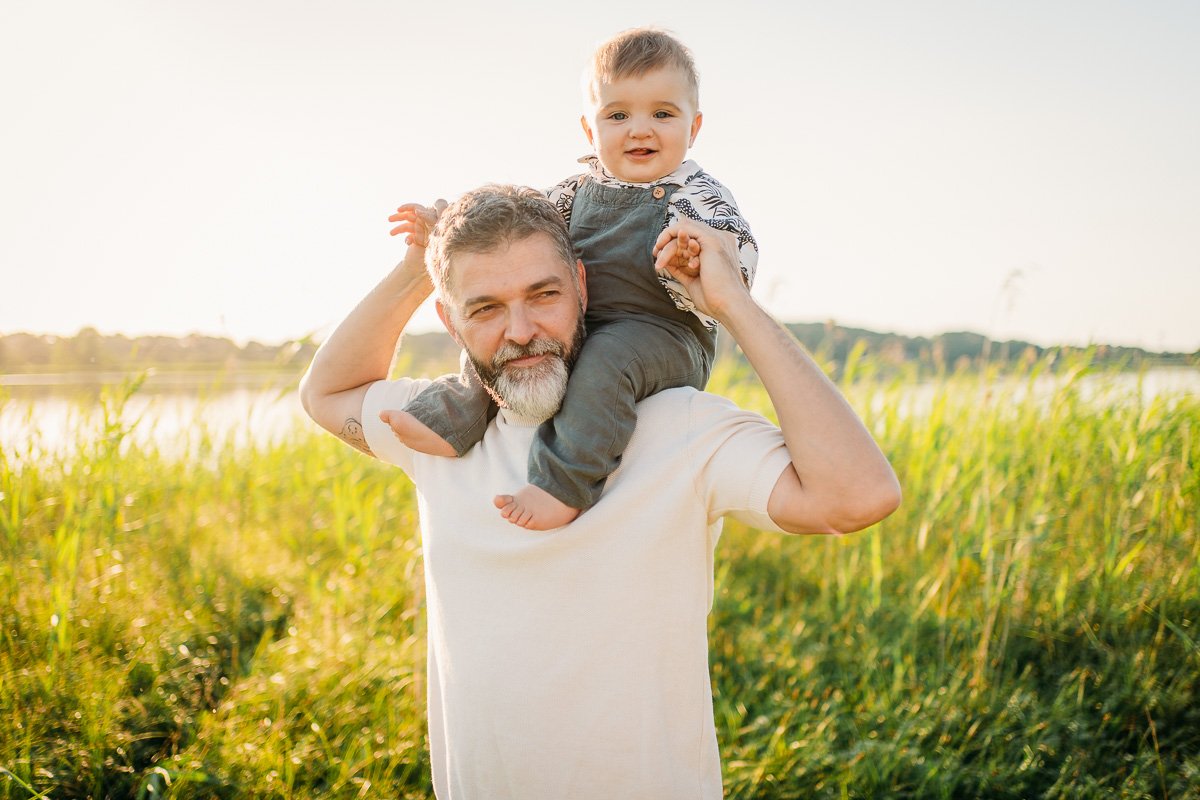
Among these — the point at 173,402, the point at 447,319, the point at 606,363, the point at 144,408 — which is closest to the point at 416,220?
the point at 447,319

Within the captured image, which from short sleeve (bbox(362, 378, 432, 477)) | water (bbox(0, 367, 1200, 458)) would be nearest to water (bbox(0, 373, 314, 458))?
water (bbox(0, 367, 1200, 458))

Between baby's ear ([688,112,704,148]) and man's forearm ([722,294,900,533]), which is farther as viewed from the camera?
baby's ear ([688,112,704,148])

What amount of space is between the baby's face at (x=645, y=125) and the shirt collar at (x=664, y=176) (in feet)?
0.05

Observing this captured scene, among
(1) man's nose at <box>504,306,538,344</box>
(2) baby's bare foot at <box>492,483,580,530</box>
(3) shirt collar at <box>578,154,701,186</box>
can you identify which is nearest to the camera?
(2) baby's bare foot at <box>492,483,580,530</box>

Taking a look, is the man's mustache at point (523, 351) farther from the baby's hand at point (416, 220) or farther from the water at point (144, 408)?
the water at point (144, 408)

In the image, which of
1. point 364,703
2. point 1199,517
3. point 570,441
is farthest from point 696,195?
point 1199,517

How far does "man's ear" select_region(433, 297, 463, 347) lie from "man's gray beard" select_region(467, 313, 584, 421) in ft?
0.53

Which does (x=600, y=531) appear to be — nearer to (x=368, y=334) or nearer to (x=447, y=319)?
(x=447, y=319)

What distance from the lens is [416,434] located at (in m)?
1.97

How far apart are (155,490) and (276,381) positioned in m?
0.89

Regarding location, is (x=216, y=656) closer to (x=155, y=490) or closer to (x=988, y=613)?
(x=155, y=490)

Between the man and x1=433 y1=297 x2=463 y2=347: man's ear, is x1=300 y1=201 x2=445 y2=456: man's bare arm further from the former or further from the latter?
the man

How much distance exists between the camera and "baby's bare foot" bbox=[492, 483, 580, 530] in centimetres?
172

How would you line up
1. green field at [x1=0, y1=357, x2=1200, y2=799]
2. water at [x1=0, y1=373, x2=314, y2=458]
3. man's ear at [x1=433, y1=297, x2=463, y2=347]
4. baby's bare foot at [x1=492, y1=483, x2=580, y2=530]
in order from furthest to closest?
1. water at [x1=0, y1=373, x2=314, y2=458]
2. green field at [x1=0, y1=357, x2=1200, y2=799]
3. man's ear at [x1=433, y1=297, x2=463, y2=347]
4. baby's bare foot at [x1=492, y1=483, x2=580, y2=530]
